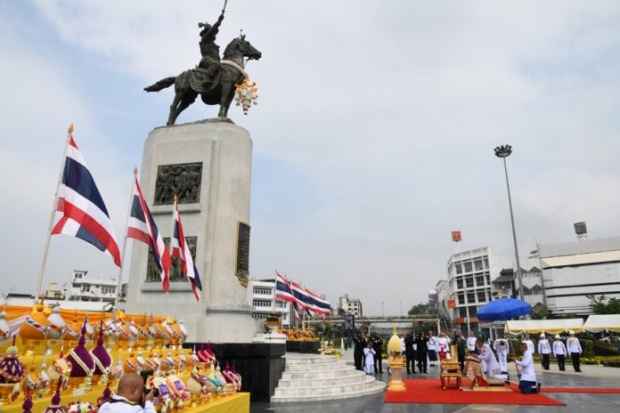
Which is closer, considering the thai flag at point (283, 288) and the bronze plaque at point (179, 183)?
the bronze plaque at point (179, 183)

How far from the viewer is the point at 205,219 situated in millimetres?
12883

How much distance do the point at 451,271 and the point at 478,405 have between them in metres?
79.2

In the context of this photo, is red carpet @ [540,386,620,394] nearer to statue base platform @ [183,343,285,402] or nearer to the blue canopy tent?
the blue canopy tent

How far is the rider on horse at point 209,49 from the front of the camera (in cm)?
1480

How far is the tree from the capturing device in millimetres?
49031

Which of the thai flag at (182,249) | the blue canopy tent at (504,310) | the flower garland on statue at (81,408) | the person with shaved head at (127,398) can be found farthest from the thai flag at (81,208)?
the blue canopy tent at (504,310)

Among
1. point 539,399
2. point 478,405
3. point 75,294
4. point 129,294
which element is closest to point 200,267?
point 129,294

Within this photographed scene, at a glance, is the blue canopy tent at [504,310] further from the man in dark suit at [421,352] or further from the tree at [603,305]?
the tree at [603,305]

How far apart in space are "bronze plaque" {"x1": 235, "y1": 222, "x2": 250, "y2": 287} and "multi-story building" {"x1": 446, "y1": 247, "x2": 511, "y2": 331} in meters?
65.3

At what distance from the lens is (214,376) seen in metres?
6.29

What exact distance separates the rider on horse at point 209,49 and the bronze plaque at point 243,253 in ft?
18.4

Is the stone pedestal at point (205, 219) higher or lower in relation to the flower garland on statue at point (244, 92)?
lower

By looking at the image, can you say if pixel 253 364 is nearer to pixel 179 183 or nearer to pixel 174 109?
pixel 179 183

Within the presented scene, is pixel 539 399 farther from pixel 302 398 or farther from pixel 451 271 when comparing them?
pixel 451 271
